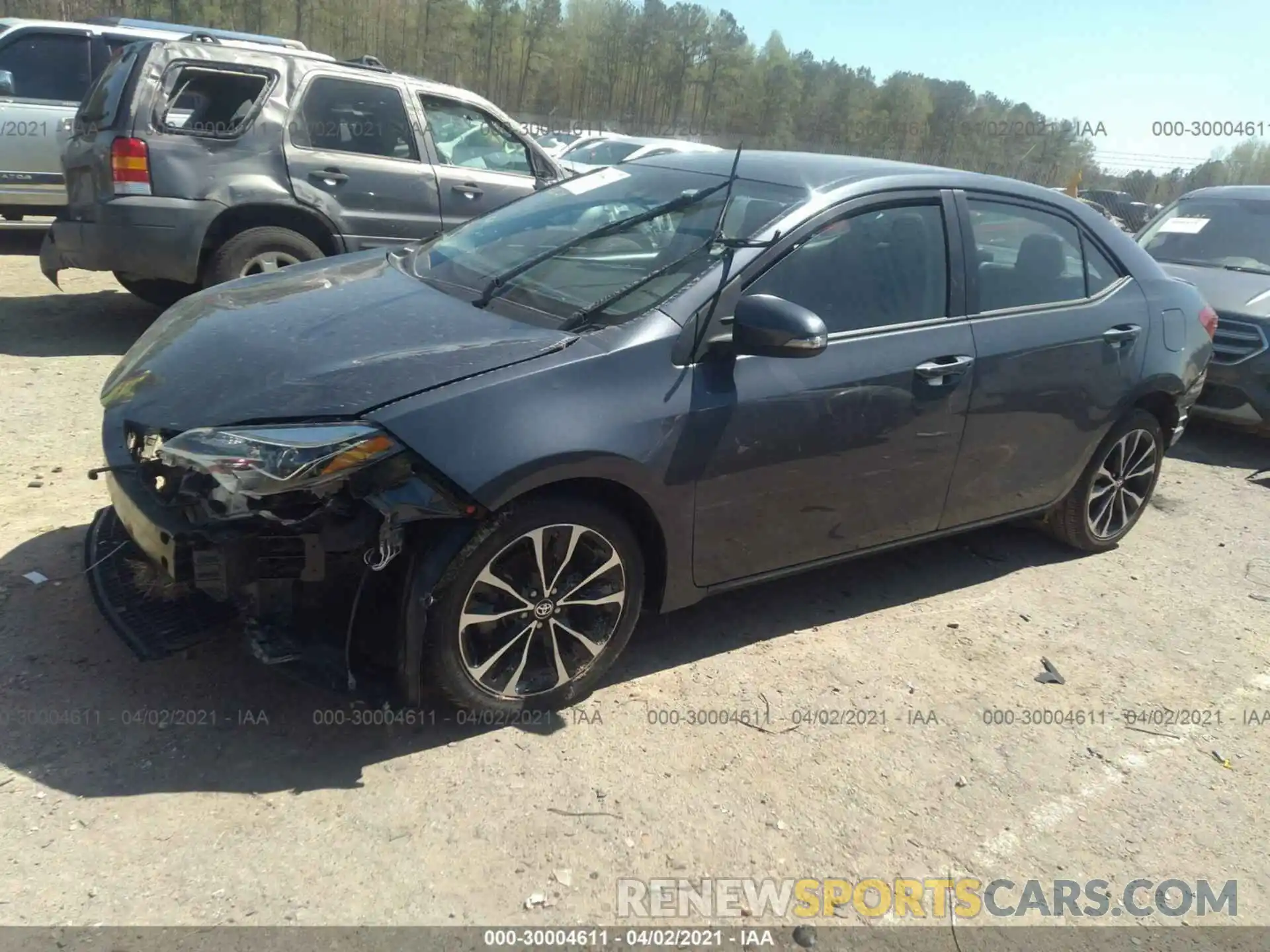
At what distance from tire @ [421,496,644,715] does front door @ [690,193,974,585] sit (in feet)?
1.13

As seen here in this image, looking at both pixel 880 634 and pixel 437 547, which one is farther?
pixel 880 634

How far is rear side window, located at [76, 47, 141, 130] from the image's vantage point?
618 cm

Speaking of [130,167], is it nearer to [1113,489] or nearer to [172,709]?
[172,709]

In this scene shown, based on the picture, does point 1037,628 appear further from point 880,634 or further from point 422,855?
point 422,855

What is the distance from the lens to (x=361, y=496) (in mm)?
2623

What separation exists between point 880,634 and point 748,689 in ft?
2.58

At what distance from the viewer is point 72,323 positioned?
717cm

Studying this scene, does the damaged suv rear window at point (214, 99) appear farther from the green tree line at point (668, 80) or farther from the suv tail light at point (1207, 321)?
the green tree line at point (668, 80)

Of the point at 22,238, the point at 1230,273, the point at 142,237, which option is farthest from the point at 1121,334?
the point at 22,238

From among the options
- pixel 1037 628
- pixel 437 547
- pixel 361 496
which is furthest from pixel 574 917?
pixel 1037 628

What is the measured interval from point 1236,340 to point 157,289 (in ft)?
25.8

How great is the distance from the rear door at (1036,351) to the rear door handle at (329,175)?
4.49m
